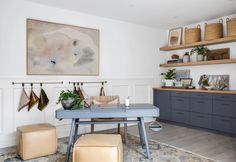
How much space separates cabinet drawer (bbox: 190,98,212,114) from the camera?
13.9ft

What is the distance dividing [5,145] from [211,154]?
325 cm

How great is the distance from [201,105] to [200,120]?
0.33 metres

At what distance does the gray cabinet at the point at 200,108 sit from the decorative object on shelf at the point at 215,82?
0.31 metres

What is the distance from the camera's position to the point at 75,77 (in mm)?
Answer: 4043

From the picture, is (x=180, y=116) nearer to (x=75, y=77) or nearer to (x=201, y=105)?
(x=201, y=105)

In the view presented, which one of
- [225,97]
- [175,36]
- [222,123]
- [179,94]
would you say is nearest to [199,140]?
[222,123]

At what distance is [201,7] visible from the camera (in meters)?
3.84

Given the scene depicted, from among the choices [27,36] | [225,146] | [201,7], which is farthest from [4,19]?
[225,146]

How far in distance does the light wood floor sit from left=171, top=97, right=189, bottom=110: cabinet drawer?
17.8 inches

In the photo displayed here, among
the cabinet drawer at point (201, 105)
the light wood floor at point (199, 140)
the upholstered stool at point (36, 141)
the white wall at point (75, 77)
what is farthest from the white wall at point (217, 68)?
the upholstered stool at point (36, 141)

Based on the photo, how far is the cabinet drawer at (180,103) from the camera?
465 centimetres

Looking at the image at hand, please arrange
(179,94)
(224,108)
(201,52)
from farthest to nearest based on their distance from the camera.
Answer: (179,94) → (201,52) → (224,108)

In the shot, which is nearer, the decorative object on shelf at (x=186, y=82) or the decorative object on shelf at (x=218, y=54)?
the decorative object on shelf at (x=218, y=54)

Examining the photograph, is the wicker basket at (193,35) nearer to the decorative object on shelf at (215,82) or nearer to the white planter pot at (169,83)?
the decorative object on shelf at (215,82)
